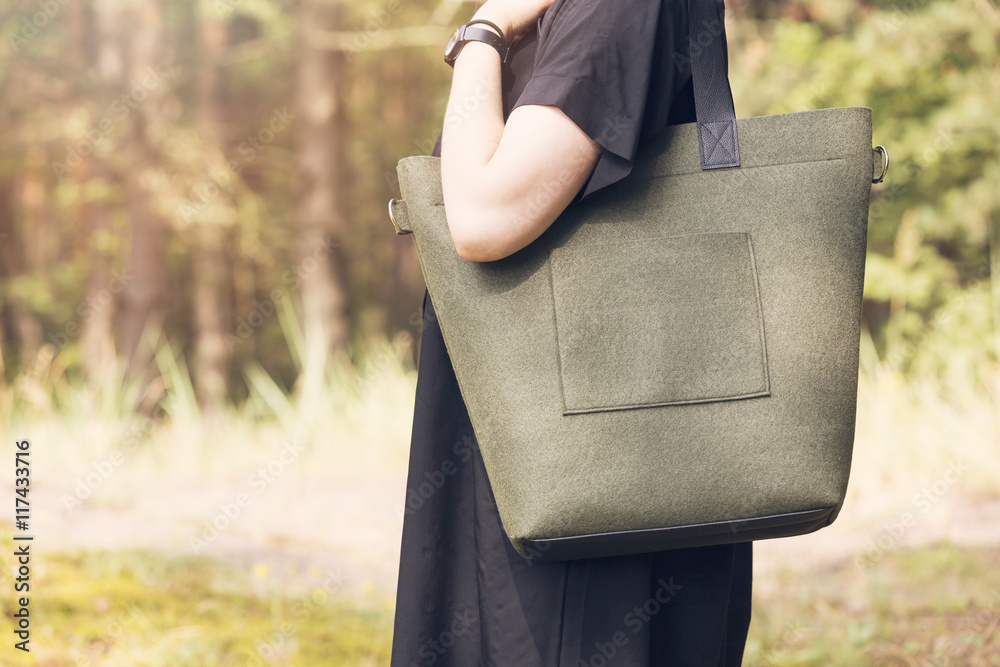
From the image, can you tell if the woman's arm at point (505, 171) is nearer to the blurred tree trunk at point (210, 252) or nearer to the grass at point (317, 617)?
the grass at point (317, 617)

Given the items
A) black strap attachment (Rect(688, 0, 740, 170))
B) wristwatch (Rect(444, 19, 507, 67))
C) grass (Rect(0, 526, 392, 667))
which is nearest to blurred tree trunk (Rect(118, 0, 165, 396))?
grass (Rect(0, 526, 392, 667))

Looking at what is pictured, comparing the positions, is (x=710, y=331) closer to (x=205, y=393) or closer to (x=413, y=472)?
(x=413, y=472)

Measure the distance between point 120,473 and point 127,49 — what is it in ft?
21.8

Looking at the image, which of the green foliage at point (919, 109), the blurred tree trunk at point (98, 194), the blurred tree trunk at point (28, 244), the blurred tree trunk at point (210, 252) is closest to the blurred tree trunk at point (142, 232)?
the blurred tree trunk at point (98, 194)

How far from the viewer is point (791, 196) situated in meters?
1.12

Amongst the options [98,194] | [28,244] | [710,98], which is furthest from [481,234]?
[28,244]

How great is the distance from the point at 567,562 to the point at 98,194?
10.4 metres

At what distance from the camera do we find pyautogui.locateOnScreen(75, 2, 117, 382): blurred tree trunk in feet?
27.8

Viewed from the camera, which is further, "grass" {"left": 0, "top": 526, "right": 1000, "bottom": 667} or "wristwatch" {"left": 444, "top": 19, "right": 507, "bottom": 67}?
"grass" {"left": 0, "top": 526, "right": 1000, "bottom": 667}

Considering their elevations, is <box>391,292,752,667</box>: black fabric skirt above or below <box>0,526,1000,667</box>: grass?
above

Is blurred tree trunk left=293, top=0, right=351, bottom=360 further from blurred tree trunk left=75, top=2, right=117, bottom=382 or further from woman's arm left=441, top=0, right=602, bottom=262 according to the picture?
woman's arm left=441, top=0, right=602, bottom=262

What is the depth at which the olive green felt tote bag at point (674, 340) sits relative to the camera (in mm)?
1074

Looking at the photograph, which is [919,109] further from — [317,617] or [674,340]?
[674,340]

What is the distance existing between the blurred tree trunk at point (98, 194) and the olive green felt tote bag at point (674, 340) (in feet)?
26.5
